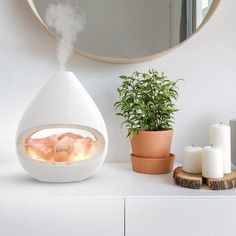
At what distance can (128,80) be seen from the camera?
3.50 feet

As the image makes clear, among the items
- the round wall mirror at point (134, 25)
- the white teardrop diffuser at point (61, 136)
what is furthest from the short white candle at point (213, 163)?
the round wall mirror at point (134, 25)

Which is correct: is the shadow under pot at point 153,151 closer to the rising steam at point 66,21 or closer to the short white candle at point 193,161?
the short white candle at point 193,161

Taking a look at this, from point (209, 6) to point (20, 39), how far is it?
2.02 feet

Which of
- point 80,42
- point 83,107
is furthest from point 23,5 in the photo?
point 83,107

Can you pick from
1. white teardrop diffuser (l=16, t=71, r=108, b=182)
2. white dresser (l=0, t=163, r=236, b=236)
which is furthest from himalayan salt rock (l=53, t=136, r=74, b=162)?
white dresser (l=0, t=163, r=236, b=236)

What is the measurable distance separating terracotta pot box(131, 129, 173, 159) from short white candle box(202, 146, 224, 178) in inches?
5.4

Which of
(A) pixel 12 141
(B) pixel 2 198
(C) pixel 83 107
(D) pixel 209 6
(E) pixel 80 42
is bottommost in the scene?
(B) pixel 2 198

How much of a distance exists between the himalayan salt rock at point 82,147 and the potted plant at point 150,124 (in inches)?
5.2

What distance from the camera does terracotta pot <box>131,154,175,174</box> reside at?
0.93 m

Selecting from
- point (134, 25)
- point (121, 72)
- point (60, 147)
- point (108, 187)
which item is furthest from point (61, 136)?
point (134, 25)

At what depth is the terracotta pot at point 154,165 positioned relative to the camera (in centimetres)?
93

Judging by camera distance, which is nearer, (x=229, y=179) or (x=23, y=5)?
(x=229, y=179)

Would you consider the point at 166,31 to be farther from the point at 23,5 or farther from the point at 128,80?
A: the point at 23,5

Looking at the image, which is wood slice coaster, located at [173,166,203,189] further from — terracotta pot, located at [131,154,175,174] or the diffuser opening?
the diffuser opening
